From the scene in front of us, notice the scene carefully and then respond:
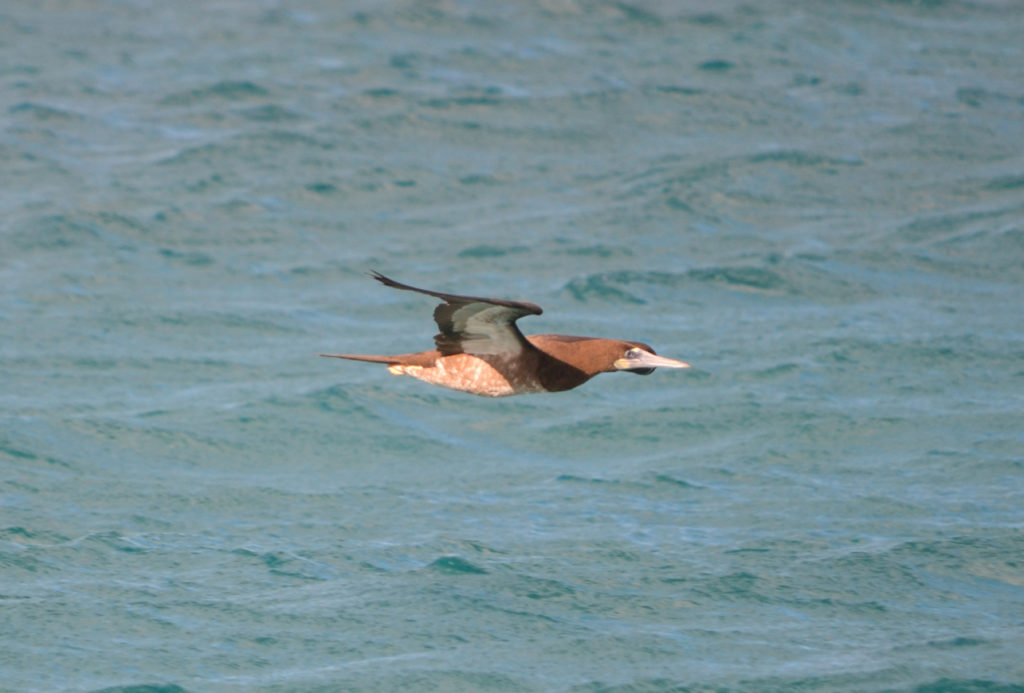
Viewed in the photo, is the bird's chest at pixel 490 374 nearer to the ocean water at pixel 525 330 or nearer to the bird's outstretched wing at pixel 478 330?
the bird's outstretched wing at pixel 478 330

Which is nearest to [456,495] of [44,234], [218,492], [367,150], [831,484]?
[218,492]

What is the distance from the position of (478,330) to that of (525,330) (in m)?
10.7

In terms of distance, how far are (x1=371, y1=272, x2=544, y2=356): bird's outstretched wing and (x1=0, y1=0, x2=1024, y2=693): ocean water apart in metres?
4.42

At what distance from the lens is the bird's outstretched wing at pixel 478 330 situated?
830 cm

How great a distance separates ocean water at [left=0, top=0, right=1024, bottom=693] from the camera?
13.2 meters

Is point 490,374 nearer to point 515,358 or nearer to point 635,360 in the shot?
point 515,358

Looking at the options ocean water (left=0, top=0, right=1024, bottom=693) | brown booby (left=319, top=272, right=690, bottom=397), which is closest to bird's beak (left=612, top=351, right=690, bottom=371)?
brown booby (left=319, top=272, right=690, bottom=397)

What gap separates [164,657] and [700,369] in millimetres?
8231

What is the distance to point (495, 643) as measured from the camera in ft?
42.7

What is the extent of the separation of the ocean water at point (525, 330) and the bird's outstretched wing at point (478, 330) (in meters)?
4.42

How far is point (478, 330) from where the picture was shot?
8.53 meters

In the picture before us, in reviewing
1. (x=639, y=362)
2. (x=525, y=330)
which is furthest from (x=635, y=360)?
(x=525, y=330)

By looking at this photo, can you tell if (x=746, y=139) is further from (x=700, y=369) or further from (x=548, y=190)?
(x=700, y=369)

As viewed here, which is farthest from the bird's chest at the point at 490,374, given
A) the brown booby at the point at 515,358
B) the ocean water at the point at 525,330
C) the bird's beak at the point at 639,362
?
the ocean water at the point at 525,330
